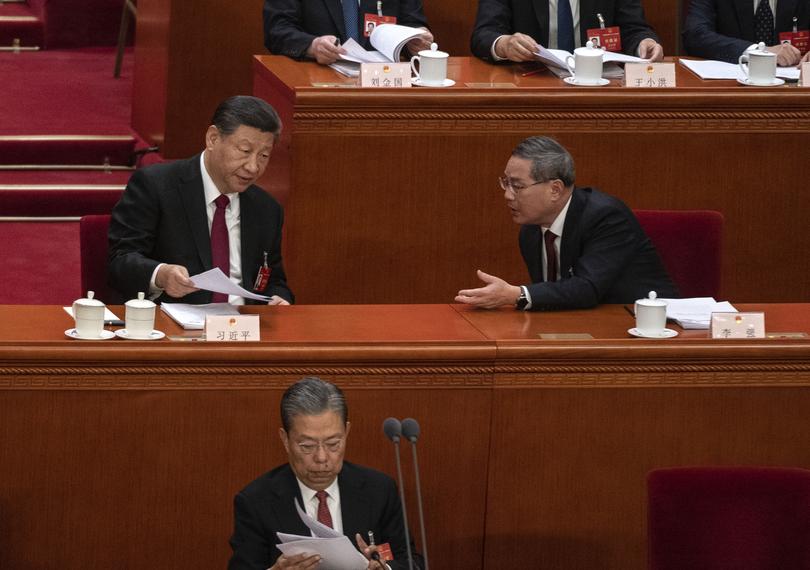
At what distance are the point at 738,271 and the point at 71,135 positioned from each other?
2593 mm

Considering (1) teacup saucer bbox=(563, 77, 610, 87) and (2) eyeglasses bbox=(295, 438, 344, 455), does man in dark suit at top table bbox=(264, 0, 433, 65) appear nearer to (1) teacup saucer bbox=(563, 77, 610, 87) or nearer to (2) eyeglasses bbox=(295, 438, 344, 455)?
(1) teacup saucer bbox=(563, 77, 610, 87)

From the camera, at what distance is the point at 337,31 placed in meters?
5.18

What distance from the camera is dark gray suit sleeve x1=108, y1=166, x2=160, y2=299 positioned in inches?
150

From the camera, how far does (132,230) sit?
3885mm

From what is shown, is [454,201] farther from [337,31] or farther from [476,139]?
[337,31]

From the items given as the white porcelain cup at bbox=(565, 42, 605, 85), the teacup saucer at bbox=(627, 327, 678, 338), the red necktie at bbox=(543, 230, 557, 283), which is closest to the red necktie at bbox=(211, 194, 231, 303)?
the red necktie at bbox=(543, 230, 557, 283)

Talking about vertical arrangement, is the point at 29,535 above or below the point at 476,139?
below

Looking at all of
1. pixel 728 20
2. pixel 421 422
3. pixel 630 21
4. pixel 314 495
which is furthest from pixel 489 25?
pixel 314 495

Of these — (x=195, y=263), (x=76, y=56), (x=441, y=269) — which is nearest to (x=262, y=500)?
(x=195, y=263)

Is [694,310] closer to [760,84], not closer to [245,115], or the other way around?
[245,115]

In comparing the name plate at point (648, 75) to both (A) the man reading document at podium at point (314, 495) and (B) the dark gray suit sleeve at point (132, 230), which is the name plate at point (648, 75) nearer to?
(B) the dark gray suit sleeve at point (132, 230)

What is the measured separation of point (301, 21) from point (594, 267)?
1677 mm

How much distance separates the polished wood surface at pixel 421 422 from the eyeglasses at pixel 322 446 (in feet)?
1.17

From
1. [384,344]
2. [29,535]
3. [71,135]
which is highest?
[71,135]
